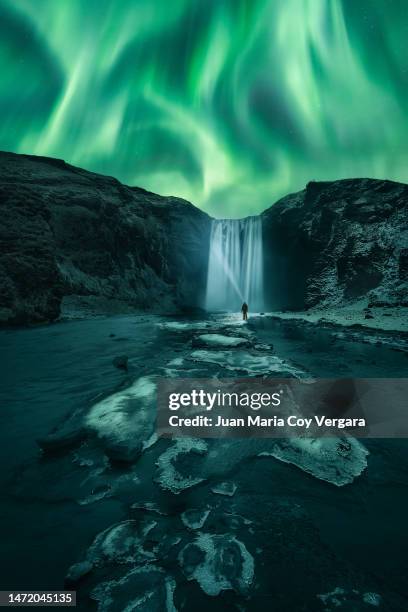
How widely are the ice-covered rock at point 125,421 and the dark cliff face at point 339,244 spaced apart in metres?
27.1

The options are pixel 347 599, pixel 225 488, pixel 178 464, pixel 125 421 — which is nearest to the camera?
pixel 347 599

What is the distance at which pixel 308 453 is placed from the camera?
3.82 metres

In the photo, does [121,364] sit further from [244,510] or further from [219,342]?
[244,510]

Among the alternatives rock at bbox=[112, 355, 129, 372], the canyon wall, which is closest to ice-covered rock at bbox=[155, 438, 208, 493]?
rock at bbox=[112, 355, 129, 372]

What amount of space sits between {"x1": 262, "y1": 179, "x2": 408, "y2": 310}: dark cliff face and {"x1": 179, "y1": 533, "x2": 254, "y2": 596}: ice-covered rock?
28541 millimetres

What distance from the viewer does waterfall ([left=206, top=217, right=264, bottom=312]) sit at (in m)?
47.3

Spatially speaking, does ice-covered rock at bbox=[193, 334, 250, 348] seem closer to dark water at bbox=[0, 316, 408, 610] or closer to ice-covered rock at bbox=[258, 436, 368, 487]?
dark water at bbox=[0, 316, 408, 610]

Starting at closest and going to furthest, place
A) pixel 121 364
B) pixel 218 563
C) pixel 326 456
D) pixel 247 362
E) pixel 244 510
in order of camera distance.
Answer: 1. pixel 218 563
2. pixel 244 510
3. pixel 326 456
4. pixel 121 364
5. pixel 247 362

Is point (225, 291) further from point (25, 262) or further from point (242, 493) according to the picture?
point (242, 493)

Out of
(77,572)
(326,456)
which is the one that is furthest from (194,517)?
(326,456)

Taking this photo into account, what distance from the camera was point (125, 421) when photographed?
15.2 feet

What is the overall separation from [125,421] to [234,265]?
46.2 m

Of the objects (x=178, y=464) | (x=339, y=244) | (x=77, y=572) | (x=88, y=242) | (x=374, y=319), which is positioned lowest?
(x=178, y=464)

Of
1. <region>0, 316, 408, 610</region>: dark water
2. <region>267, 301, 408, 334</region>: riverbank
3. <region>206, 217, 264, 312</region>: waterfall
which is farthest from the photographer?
<region>206, 217, 264, 312</region>: waterfall
